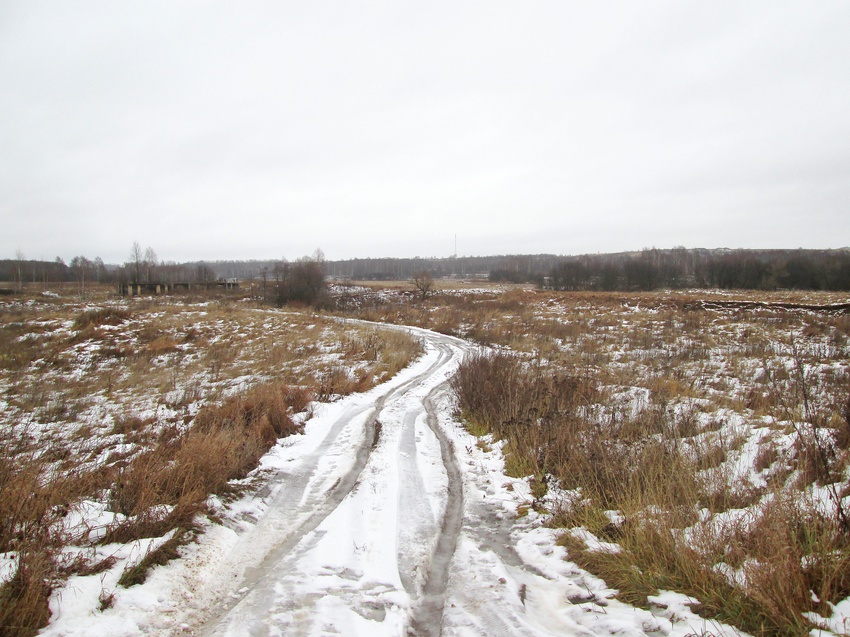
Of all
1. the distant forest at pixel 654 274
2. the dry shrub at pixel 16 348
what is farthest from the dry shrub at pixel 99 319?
the distant forest at pixel 654 274

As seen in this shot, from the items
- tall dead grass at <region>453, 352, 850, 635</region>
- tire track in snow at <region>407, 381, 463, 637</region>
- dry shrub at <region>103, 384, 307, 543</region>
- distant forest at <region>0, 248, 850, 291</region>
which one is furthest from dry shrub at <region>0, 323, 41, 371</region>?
distant forest at <region>0, 248, 850, 291</region>

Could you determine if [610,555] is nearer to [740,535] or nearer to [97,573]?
[740,535]

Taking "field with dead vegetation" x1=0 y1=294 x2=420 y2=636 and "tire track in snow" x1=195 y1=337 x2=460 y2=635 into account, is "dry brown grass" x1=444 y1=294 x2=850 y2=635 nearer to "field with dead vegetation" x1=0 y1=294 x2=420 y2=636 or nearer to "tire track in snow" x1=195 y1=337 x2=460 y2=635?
"tire track in snow" x1=195 y1=337 x2=460 y2=635

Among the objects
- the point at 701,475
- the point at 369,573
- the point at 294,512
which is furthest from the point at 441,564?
the point at 701,475

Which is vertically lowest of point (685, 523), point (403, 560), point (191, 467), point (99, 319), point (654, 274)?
point (403, 560)

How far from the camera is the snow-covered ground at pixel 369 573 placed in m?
3.00

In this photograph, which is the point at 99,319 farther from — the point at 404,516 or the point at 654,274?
the point at 654,274

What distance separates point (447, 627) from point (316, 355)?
48.5ft

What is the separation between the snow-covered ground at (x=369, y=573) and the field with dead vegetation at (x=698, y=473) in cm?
29

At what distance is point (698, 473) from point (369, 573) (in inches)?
156

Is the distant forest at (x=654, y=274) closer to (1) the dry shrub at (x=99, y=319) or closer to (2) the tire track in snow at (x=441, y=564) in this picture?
(1) the dry shrub at (x=99, y=319)

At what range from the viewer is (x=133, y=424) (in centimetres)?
913

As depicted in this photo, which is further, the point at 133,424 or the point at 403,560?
the point at 133,424

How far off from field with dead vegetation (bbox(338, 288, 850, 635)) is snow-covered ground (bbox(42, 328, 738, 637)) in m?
0.29
